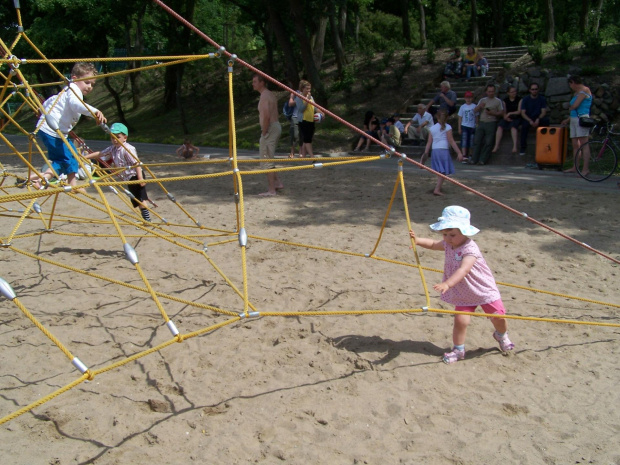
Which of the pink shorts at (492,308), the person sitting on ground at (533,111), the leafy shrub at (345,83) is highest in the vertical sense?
the leafy shrub at (345,83)

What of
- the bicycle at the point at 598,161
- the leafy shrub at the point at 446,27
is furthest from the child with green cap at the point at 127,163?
the leafy shrub at the point at 446,27

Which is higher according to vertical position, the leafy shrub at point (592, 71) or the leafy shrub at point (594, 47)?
the leafy shrub at point (594, 47)

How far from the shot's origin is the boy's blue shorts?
499 cm

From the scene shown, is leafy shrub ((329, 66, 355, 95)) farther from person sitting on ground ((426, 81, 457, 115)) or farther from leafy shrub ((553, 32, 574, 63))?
leafy shrub ((553, 32, 574, 63))

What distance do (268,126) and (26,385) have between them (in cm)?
475

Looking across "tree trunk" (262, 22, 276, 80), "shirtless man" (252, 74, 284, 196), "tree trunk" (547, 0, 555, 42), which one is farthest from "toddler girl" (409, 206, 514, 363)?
"tree trunk" (262, 22, 276, 80)

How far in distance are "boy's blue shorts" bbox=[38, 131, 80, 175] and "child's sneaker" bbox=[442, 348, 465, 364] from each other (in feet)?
12.6

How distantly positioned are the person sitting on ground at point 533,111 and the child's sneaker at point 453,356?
6.98 meters

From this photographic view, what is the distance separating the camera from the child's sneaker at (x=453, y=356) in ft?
10.3

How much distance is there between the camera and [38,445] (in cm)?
253

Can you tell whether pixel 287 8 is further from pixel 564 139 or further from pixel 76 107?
pixel 76 107

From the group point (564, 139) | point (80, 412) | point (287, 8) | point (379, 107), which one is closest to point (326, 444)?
point (80, 412)

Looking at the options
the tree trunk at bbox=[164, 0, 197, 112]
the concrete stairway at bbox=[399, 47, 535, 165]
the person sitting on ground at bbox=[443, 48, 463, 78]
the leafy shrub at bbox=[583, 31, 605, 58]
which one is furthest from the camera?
the tree trunk at bbox=[164, 0, 197, 112]

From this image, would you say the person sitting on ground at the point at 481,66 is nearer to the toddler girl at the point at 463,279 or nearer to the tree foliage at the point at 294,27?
the tree foliage at the point at 294,27
